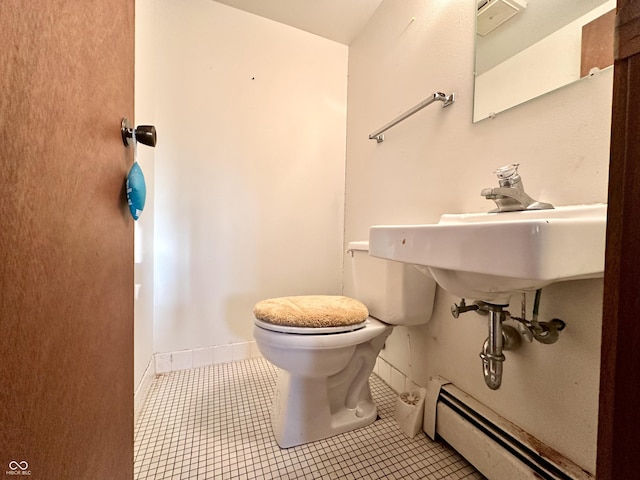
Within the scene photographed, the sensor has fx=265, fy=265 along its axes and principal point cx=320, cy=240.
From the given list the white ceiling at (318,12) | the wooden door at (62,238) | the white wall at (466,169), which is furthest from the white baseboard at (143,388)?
the white ceiling at (318,12)

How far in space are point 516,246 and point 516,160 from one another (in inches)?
22.1

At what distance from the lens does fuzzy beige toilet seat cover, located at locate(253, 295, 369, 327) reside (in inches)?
33.4

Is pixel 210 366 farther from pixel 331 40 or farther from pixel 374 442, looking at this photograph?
pixel 331 40

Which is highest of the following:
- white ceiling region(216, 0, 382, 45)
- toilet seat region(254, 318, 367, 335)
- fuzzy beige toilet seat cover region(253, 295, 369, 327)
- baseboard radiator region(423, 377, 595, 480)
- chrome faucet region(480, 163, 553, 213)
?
white ceiling region(216, 0, 382, 45)

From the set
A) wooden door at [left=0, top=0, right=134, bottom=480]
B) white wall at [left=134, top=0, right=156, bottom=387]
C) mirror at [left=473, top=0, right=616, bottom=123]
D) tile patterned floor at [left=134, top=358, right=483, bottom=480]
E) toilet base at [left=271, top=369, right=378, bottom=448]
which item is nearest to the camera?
wooden door at [left=0, top=0, right=134, bottom=480]

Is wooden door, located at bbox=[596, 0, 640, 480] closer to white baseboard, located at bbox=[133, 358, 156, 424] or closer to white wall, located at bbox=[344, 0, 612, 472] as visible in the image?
white wall, located at bbox=[344, 0, 612, 472]

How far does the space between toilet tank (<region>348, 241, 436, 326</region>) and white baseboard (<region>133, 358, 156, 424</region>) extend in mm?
977

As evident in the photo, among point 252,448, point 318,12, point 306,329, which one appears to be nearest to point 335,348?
point 306,329

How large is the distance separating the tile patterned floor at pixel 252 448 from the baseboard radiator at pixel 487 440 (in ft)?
0.24

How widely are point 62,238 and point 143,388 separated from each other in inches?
42.7

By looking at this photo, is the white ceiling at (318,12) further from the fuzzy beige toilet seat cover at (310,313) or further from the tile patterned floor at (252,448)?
the tile patterned floor at (252,448)

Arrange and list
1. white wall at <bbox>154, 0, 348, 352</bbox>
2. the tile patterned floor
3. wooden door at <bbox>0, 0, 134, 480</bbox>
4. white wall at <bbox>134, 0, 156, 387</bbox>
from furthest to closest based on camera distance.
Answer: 1. white wall at <bbox>154, 0, 348, 352</bbox>
2. white wall at <bbox>134, 0, 156, 387</bbox>
3. the tile patterned floor
4. wooden door at <bbox>0, 0, 134, 480</bbox>

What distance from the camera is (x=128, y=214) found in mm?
559

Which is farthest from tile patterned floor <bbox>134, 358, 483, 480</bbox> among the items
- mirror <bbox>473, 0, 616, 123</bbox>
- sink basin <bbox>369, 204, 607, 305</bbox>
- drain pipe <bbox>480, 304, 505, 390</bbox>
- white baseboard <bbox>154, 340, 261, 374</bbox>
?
mirror <bbox>473, 0, 616, 123</bbox>
